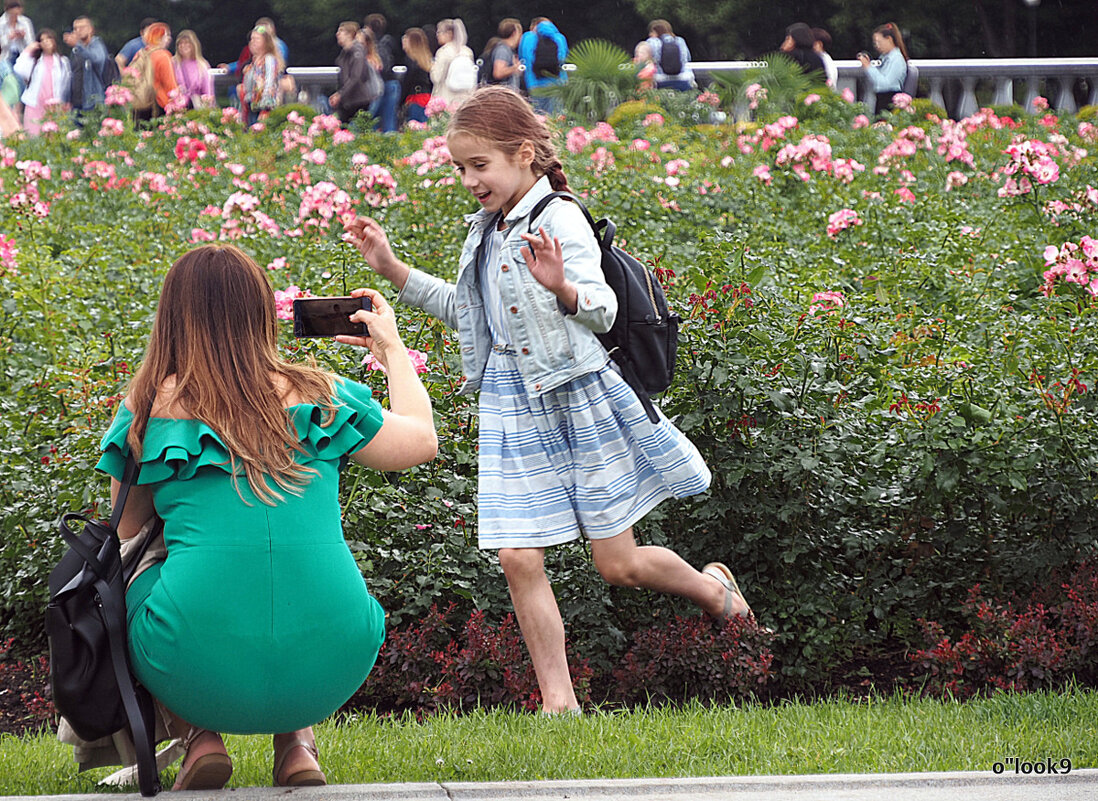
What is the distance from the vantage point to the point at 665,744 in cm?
325

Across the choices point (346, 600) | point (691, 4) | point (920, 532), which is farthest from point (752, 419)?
point (691, 4)

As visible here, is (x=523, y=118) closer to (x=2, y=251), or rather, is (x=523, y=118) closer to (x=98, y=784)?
(x=98, y=784)

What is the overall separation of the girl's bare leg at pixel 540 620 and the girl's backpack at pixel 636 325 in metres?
0.53

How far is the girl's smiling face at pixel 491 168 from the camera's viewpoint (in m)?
3.54

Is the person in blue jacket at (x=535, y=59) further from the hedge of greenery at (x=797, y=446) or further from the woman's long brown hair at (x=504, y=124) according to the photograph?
the woman's long brown hair at (x=504, y=124)

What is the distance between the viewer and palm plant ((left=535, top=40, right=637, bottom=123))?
14242 millimetres

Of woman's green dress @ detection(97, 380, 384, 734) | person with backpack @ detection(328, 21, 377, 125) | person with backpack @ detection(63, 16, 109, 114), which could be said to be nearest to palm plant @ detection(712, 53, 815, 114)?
person with backpack @ detection(328, 21, 377, 125)

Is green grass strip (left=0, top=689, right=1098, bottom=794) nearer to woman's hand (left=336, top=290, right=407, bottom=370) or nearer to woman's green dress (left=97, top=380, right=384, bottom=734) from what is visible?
woman's green dress (left=97, top=380, right=384, bottom=734)

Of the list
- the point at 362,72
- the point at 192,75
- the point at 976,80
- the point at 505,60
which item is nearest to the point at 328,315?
the point at 505,60

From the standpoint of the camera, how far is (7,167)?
1005 centimetres

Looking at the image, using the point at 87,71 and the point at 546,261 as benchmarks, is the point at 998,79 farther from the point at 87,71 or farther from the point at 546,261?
the point at 546,261

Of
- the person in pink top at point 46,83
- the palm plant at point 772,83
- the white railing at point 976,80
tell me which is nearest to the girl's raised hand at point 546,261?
the palm plant at point 772,83

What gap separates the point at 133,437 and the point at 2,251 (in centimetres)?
402

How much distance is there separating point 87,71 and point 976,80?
1133 cm
